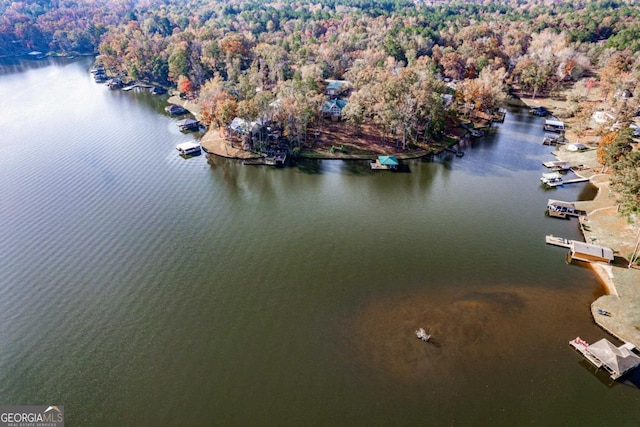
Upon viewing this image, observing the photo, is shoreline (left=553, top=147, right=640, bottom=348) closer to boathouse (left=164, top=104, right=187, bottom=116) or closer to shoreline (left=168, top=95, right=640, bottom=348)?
shoreline (left=168, top=95, right=640, bottom=348)

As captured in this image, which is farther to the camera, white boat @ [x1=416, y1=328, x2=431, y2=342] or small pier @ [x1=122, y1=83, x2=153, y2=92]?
small pier @ [x1=122, y1=83, x2=153, y2=92]

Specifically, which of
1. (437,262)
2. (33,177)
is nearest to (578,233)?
(437,262)

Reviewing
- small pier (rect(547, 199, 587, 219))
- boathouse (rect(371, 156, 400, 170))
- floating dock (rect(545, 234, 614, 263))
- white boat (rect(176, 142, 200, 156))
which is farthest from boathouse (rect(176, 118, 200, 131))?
floating dock (rect(545, 234, 614, 263))

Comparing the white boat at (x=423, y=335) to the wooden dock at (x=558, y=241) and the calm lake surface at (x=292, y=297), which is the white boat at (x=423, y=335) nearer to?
the calm lake surface at (x=292, y=297)

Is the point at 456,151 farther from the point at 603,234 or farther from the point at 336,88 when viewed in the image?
the point at 336,88

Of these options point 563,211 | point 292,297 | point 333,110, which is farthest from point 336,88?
point 292,297

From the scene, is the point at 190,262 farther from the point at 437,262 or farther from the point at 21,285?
the point at 437,262

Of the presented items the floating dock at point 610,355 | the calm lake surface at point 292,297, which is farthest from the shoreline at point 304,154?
the floating dock at point 610,355

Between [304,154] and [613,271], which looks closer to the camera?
[613,271]
